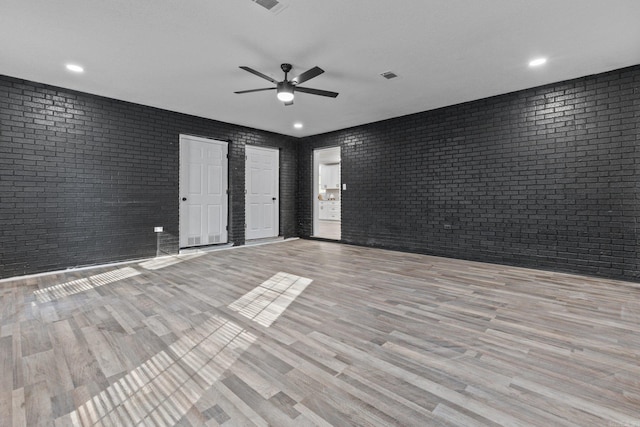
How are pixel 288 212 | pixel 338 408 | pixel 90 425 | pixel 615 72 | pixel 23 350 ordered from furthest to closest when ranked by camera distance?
pixel 288 212 < pixel 615 72 < pixel 23 350 < pixel 338 408 < pixel 90 425

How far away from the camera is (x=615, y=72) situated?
385 centimetres

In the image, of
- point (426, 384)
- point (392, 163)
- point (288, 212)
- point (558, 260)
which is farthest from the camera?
point (288, 212)

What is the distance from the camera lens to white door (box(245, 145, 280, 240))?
23.1ft

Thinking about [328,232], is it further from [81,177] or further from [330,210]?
[81,177]

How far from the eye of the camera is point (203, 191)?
611 cm

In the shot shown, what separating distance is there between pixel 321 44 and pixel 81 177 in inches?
160

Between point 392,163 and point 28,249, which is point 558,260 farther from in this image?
point 28,249

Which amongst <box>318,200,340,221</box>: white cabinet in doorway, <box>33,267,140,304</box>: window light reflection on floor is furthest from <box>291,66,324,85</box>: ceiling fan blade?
<box>318,200,340,221</box>: white cabinet in doorway

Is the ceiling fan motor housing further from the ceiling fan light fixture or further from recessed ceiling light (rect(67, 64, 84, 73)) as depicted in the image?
recessed ceiling light (rect(67, 64, 84, 73))

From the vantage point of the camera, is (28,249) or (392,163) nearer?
(28,249)

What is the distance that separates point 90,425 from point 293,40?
3.36 metres

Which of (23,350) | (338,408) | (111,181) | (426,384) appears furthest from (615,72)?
(111,181)

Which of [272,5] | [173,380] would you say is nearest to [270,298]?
[173,380]

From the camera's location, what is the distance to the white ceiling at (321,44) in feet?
8.57
